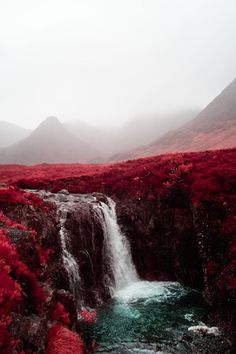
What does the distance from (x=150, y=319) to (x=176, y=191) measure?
433 inches

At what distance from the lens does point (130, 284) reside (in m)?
23.8

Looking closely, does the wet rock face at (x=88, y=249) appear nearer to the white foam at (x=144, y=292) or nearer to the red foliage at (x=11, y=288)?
the white foam at (x=144, y=292)

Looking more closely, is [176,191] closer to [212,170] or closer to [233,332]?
[212,170]

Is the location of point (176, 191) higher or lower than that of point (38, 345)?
higher

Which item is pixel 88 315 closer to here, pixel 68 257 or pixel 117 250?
pixel 68 257

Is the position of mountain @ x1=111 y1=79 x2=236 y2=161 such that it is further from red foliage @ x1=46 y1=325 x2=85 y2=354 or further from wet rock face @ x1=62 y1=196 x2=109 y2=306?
red foliage @ x1=46 y1=325 x2=85 y2=354

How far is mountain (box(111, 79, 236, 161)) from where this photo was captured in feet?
363

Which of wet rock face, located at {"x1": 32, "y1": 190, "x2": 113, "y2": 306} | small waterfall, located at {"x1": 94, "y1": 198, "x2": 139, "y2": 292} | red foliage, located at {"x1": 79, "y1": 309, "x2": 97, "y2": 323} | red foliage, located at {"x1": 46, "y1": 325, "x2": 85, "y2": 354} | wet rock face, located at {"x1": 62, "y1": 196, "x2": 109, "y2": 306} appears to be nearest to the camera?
red foliage, located at {"x1": 46, "y1": 325, "x2": 85, "y2": 354}

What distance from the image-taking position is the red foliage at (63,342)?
11.7 meters

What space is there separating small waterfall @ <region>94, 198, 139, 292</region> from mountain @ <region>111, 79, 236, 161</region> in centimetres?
7607

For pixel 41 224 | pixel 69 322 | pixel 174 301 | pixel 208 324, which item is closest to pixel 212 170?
pixel 174 301

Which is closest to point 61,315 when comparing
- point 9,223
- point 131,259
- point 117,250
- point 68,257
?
point 9,223

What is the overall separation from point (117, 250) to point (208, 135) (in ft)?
360

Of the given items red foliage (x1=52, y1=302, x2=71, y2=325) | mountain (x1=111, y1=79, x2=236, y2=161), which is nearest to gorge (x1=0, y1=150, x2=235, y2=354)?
red foliage (x1=52, y1=302, x2=71, y2=325)
